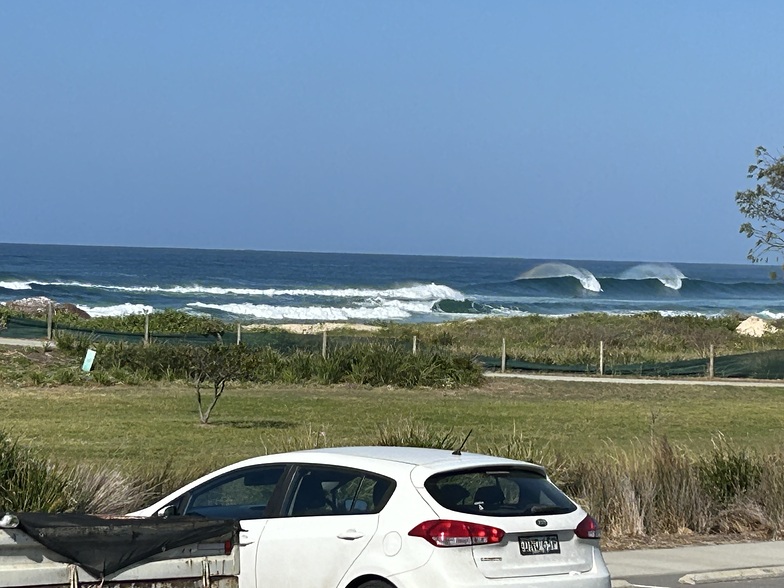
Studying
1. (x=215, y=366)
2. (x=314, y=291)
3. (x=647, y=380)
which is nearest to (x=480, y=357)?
(x=647, y=380)

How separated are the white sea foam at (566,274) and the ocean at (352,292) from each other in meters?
0.17

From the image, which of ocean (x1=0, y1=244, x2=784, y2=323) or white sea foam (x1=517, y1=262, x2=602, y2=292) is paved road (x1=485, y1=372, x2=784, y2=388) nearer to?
ocean (x1=0, y1=244, x2=784, y2=323)

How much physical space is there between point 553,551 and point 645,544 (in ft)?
20.1

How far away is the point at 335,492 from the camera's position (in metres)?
8.75

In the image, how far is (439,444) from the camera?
599 inches

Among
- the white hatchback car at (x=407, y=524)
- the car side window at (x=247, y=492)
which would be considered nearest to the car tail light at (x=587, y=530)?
the white hatchback car at (x=407, y=524)

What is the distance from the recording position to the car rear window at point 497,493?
8.19m

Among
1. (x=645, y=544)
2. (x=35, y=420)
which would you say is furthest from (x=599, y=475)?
(x=35, y=420)

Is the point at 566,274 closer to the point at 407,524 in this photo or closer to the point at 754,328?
the point at 754,328


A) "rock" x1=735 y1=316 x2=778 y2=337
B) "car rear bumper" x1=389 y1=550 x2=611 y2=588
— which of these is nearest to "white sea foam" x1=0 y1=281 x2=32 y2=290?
"rock" x1=735 y1=316 x2=778 y2=337

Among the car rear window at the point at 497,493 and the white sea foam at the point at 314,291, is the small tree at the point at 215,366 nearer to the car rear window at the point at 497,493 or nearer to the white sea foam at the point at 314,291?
the car rear window at the point at 497,493

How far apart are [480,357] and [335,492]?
33430mm

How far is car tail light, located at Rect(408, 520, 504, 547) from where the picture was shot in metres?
7.88

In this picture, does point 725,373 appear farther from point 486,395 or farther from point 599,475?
point 599,475
